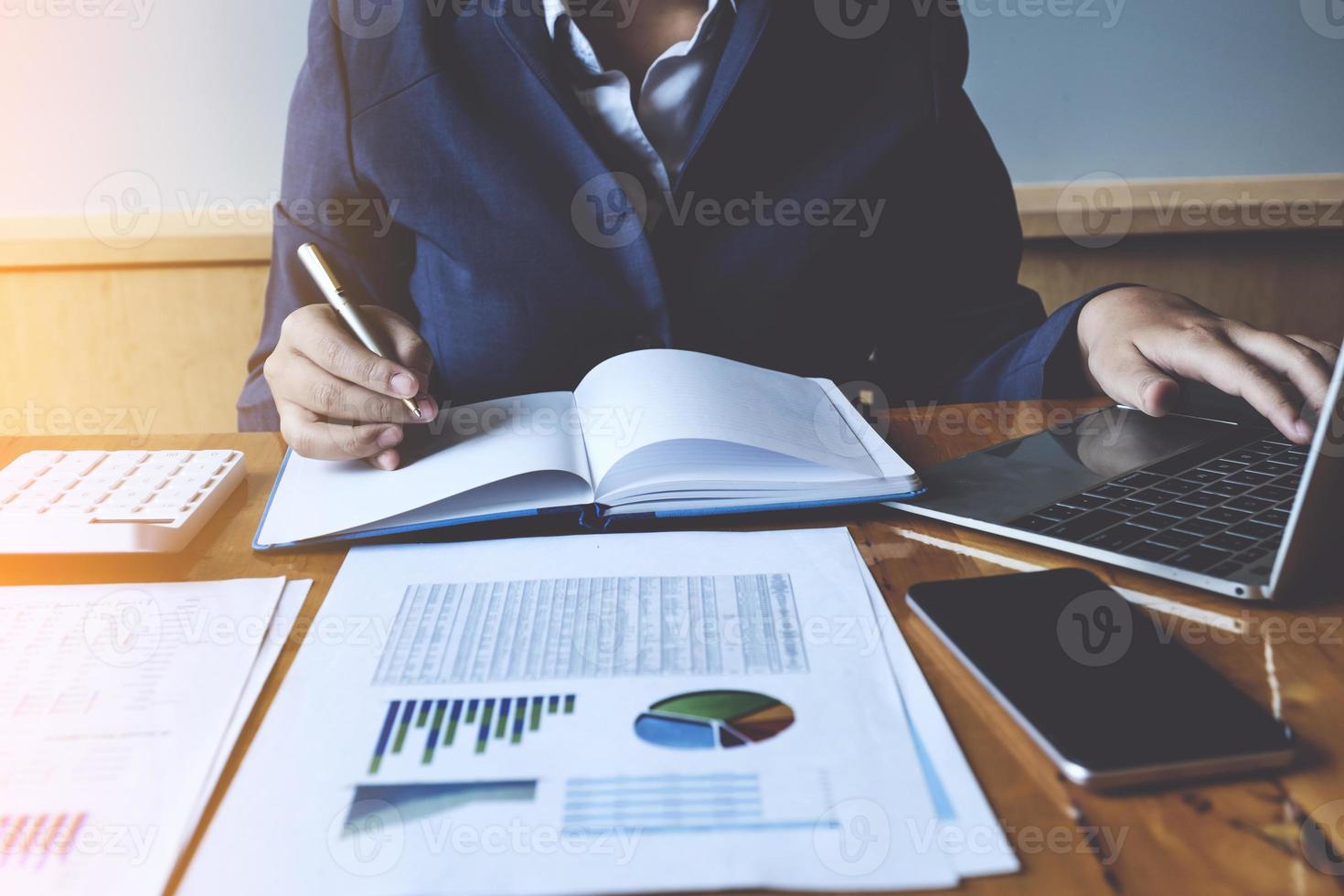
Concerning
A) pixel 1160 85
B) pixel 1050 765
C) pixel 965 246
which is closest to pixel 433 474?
pixel 1050 765

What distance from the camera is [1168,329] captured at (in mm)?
649

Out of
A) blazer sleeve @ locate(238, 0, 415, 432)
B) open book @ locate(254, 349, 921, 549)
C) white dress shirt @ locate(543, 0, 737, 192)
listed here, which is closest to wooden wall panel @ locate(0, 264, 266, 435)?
blazer sleeve @ locate(238, 0, 415, 432)

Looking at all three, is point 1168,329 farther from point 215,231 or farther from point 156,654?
point 215,231

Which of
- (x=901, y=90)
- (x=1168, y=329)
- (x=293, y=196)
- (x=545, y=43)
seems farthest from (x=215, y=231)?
(x=1168, y=329)

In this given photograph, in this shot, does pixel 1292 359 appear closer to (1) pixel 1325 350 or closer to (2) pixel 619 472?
(1) pixel 1325 350

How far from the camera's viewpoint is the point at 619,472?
0.57 meters

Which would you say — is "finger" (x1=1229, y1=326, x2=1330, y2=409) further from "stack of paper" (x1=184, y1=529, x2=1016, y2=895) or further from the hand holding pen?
the hand holding pen

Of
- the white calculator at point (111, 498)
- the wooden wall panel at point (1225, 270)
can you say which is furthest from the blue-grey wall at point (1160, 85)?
the white calculator at point (111, 498)

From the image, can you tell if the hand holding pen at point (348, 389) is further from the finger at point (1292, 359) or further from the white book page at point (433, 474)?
the finger at point (1292, 359)

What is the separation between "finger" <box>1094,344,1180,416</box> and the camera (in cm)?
65

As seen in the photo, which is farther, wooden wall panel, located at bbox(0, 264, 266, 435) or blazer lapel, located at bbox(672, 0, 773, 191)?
wooden wall panel, located at bbox(0, 264, 266, 435)

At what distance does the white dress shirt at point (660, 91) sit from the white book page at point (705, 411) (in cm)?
30

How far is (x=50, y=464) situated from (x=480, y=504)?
32cm

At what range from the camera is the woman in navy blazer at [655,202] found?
0.84m
